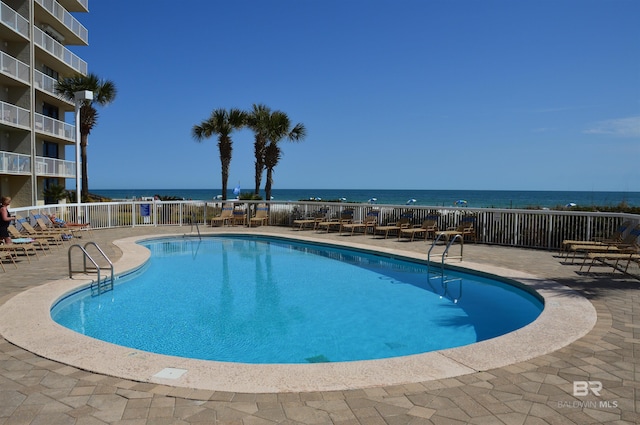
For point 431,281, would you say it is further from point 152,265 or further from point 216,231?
point 216,231

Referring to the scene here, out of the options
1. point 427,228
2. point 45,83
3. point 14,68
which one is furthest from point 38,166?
point 427,228

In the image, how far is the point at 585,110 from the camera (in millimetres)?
38312

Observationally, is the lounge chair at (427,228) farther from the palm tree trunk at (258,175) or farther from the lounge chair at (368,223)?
the palm tree trunk at (258,175)

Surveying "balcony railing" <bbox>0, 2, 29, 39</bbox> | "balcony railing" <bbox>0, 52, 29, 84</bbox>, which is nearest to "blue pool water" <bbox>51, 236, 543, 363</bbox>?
"balcony railing" <bbox>0, 52, 29, 84</bbox>

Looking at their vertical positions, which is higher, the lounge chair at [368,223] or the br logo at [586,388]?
the lounge chair at [368,223]

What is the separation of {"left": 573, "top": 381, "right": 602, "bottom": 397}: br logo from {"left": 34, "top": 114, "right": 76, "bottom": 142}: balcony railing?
2634cm

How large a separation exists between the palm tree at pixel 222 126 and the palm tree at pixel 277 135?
1895 mm

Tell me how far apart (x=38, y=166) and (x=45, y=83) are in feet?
15.4

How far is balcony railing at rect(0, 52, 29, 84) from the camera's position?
20.3m

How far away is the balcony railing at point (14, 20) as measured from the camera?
20.0m

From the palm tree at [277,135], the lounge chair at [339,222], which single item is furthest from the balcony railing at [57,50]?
the lounge chair at [339,222]

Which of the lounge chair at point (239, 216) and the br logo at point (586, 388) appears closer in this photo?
the br logo at point (586, 388)

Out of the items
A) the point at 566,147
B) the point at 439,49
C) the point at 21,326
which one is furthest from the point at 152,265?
the point at 566,147

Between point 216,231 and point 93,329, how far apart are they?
1035 centimetres
